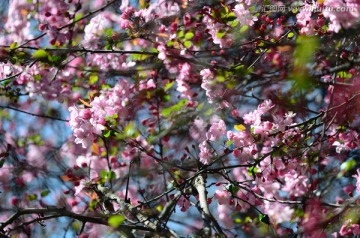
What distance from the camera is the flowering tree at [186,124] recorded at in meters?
3.44

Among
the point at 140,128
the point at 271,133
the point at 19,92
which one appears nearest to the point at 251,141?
the point at 271,133

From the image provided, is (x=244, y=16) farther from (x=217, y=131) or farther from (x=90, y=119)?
(x=90, y=119)

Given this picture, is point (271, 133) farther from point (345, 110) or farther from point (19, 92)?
point (19, 92)

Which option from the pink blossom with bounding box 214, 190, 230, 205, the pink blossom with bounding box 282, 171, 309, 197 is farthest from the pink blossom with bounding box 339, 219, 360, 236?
the pink blossom with bounding box 214, 190, 230, 205

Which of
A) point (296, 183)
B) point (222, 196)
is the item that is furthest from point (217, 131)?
point (296, 183)

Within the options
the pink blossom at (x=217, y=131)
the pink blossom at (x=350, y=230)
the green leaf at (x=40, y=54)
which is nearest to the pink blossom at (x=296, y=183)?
the pink blossom at (x=350, y=230)

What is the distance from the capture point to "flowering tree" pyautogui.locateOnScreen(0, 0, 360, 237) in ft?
11.3

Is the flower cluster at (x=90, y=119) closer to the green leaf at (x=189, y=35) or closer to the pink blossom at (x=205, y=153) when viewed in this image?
the pink blossom at (x=205, y=153)

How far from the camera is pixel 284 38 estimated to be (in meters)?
4.36

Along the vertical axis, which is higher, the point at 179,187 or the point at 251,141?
the point at 251,141

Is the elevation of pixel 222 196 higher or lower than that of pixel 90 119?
lower

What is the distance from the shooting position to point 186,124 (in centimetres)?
359

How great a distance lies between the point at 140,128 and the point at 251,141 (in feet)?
3.98

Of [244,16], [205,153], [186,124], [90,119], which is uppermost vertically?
[244,16]
